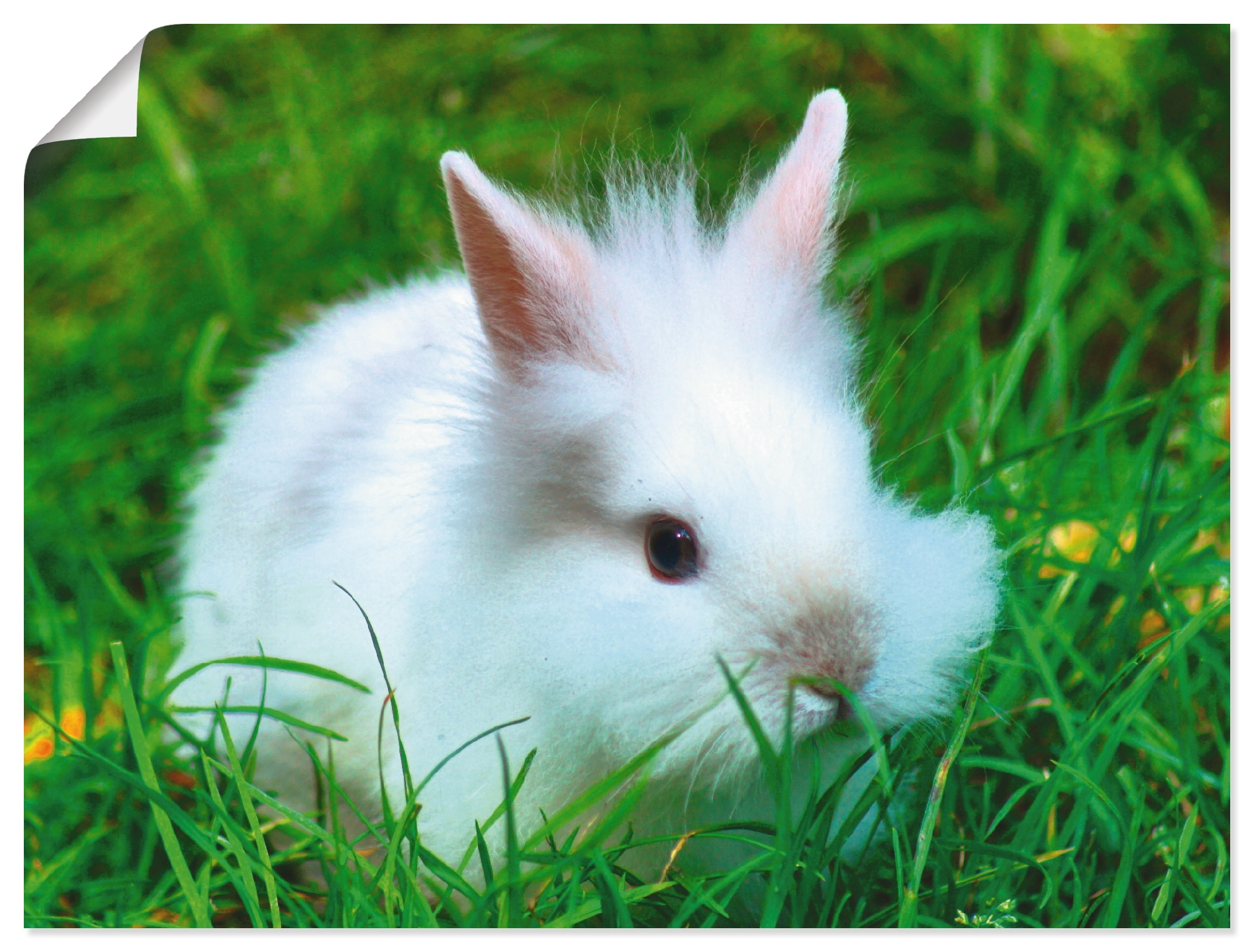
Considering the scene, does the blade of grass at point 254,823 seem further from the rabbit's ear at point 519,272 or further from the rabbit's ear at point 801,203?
the rabbit's ear at point 801,203

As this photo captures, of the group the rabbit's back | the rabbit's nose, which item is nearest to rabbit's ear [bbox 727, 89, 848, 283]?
the rabbit's back

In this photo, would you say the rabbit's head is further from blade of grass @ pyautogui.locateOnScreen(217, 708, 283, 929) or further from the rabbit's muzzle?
blade of grass @ pyautogui.locateOnScreen(217, 708, 283, 929)

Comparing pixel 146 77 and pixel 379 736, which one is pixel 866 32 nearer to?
pixel 146 77

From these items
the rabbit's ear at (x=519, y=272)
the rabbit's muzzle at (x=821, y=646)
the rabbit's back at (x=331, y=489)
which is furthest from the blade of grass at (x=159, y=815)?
the rabbit's muzzle at (x=821, y=646)

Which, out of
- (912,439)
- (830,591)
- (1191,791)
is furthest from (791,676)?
(912,439)

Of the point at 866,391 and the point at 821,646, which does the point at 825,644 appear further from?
the point at 866,391

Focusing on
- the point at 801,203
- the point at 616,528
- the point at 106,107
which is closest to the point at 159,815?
the point at 616,528
